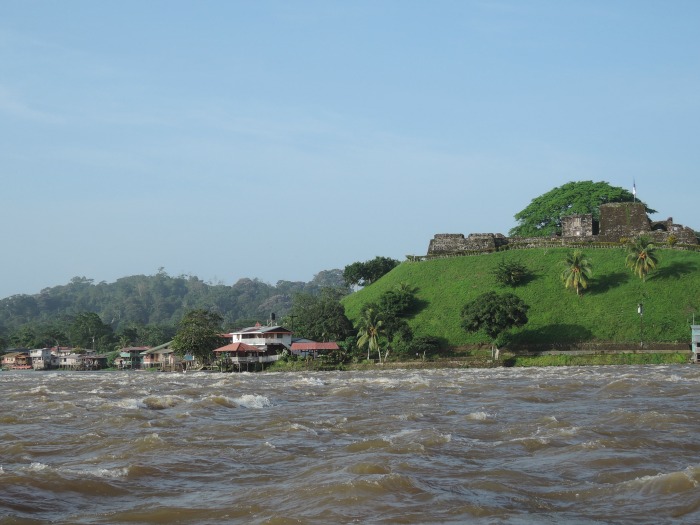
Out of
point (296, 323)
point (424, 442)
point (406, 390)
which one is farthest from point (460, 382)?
point (296, 323)

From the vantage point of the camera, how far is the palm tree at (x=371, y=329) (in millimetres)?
63344

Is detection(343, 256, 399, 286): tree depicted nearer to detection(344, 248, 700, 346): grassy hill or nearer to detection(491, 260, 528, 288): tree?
detection(344, 248, 700, 346): grassy hill

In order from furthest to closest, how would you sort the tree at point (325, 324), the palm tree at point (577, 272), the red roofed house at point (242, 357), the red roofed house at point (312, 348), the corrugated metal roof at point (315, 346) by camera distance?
the tree at point (325, 324) → the red roofed house at point (242, 357) → the palm tree at point (577, 272) → the red roofed house at point (312, 348) → the corrugated metal roof at point (315, 346)

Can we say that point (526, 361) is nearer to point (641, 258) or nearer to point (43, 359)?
point (641, 258)

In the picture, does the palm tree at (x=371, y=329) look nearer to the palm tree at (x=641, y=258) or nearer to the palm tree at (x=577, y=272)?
the palm tree at (x=577, y=272)

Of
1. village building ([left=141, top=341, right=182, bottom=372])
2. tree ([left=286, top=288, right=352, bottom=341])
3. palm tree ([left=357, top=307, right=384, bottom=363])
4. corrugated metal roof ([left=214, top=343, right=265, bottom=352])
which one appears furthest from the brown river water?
village building ([left=141, top=341, right=182, bottom=372])

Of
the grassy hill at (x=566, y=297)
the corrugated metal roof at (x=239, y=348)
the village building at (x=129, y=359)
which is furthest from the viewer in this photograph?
the village building at (x=129, y=359)

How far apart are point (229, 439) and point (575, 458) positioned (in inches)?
322

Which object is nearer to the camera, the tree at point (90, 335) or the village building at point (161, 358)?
the village building at point (161, 358)

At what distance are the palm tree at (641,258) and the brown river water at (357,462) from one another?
138 feet

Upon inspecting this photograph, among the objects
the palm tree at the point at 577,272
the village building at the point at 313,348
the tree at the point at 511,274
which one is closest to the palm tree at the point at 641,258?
the palm tree at the point at 577,272

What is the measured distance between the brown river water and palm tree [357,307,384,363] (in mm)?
35989

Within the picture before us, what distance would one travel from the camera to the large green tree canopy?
100812 mm

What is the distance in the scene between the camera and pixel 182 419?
74.7 ft
